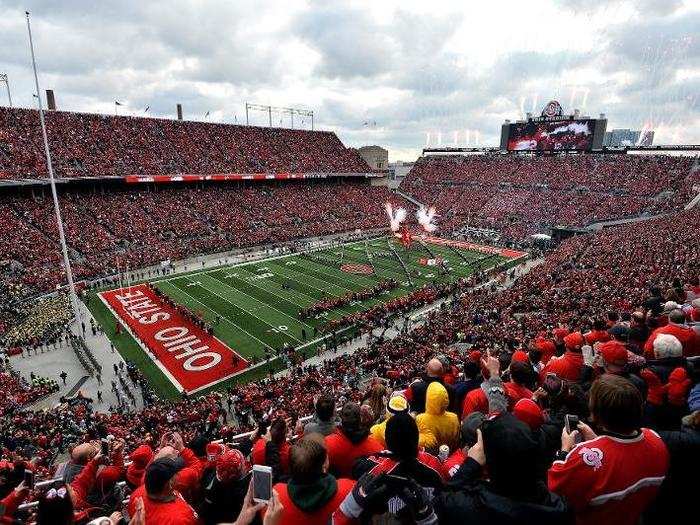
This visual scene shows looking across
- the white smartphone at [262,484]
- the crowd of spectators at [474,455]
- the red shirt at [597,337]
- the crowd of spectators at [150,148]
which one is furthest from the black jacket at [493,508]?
the crowd of spectators at [150,148]

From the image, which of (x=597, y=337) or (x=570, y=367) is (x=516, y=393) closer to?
(x=570, y=367)

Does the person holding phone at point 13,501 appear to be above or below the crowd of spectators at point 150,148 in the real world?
below

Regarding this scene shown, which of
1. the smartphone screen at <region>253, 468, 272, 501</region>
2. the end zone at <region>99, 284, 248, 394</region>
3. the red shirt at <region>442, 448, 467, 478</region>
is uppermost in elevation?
the smartphone screen at <region>253, 468, 272, 501</region>

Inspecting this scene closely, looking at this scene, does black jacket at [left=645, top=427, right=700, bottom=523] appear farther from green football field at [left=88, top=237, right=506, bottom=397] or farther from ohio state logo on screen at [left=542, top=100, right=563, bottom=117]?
ohio state logo on screen at [left=542, top=100, right=563, bottom=117]

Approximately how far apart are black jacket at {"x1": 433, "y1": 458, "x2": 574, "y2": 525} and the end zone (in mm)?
16628

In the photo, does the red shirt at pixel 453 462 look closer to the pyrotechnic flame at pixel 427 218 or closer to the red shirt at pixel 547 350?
the red shirt at pixel 547 350

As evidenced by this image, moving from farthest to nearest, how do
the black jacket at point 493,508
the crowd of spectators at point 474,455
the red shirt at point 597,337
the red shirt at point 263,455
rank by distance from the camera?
the red shirt at point 597,337
the red shirt at point 263,455
the crowd of spectators at point 474,455
the black jacket at point 493,508

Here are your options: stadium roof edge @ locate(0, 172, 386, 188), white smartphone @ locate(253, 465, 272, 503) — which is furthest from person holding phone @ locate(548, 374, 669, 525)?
stadium roof edge @ locate(0, 172, 386, 188)

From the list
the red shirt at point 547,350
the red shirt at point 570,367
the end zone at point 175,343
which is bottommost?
the end zone at point 175,343

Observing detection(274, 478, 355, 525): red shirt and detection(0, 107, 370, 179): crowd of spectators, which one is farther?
detection(0, 107, 370, 179): crowd of spectators

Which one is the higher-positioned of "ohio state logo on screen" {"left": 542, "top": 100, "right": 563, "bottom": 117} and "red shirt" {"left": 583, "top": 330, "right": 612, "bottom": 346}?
"ohio state logo on screen" {"left": 542, "top": 100, "right": 563, "bottom": 117}

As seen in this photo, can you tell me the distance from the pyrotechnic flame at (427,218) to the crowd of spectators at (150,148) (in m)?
11.5

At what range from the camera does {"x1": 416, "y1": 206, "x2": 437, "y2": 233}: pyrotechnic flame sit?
53.0 meters

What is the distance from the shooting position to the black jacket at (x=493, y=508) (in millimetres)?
1914
